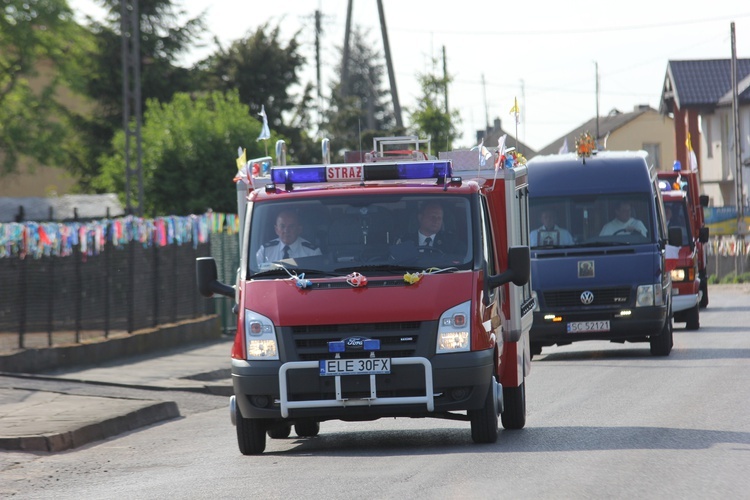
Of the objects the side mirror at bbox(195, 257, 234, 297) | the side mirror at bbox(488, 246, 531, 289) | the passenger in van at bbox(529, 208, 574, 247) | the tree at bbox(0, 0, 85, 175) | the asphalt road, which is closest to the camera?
the asphalt road

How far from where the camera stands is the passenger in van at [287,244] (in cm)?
1116

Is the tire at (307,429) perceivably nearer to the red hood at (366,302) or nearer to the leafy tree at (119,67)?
the red hood at (366,302)

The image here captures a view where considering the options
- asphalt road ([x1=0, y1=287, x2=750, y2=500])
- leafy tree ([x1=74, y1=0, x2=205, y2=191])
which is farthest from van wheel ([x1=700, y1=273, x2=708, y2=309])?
leafy tree ([x1=74, y1=0, x2=205, y2=191])

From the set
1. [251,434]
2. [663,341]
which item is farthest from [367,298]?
[663,341]

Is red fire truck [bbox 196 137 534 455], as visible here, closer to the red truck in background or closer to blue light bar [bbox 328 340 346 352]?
blue light bar [bbox 328 340 346 352]

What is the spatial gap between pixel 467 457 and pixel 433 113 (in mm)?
37268

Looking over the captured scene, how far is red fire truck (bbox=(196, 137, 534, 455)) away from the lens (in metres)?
10.6

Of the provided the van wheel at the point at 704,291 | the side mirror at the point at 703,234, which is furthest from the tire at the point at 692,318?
the van wheel at the point at 704,291

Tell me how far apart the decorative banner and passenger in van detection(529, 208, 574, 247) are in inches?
180

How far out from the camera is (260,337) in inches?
424

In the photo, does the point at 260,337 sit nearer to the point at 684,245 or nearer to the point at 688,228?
the point at 684,245

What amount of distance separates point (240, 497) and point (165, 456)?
11.3ft

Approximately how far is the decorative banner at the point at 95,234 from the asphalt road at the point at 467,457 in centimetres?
496

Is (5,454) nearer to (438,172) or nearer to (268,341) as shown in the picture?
(268,341)
